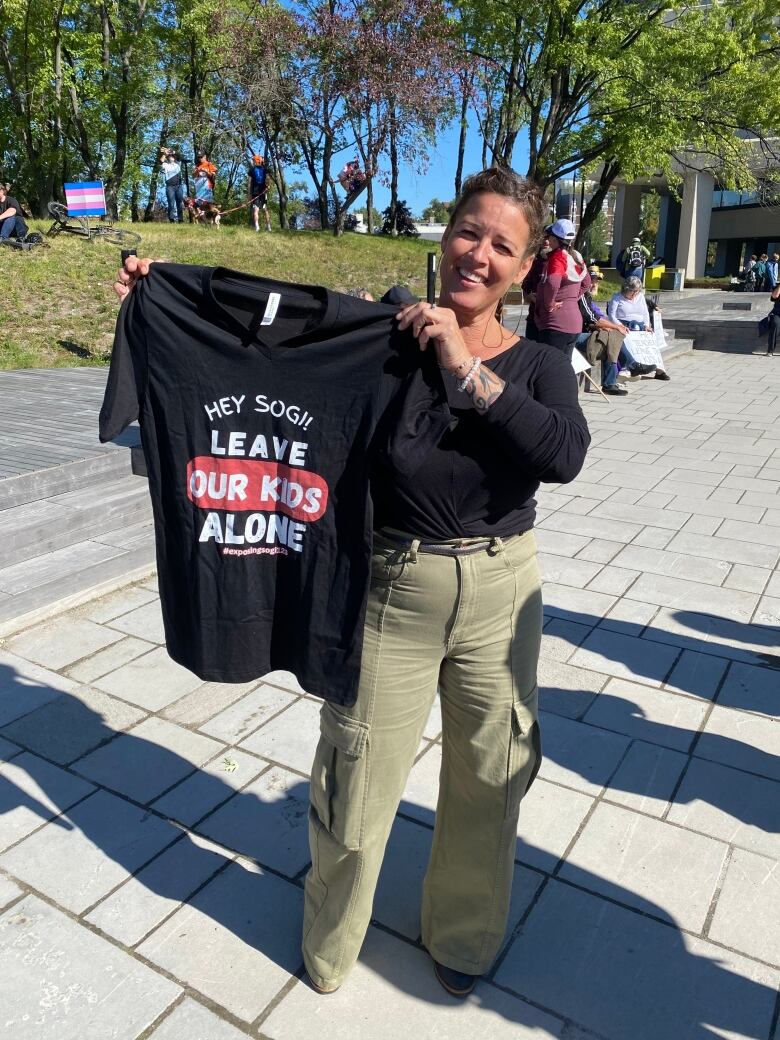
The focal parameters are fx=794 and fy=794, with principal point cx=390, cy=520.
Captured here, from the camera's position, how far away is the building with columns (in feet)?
119

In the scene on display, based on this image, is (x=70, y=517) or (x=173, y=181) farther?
(x=173, y=181)

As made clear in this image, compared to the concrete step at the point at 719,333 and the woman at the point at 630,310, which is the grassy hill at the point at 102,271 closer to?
the concrete step at the point at 719,333

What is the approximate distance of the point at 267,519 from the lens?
73.2 inches

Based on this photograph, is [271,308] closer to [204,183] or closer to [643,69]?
[643,69]

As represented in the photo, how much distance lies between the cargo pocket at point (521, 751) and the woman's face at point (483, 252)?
0.95 m

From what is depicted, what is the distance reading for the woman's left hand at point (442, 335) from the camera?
1.59 meters

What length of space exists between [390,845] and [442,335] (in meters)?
1.83

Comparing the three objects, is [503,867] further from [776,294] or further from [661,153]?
[661,153]

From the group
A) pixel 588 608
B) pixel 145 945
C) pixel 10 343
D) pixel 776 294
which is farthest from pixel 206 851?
pixel 776 294

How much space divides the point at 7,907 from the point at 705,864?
2193 mm

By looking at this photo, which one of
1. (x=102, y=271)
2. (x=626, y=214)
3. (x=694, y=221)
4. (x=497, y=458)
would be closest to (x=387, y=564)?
(x=497, y=458)

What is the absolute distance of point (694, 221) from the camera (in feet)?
119

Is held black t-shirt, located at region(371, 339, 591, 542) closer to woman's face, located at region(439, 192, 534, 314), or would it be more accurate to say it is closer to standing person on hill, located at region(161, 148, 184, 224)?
woman's face, located at region(439, 192, 534, 314)

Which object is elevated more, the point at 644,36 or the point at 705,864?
the point at 644,36
